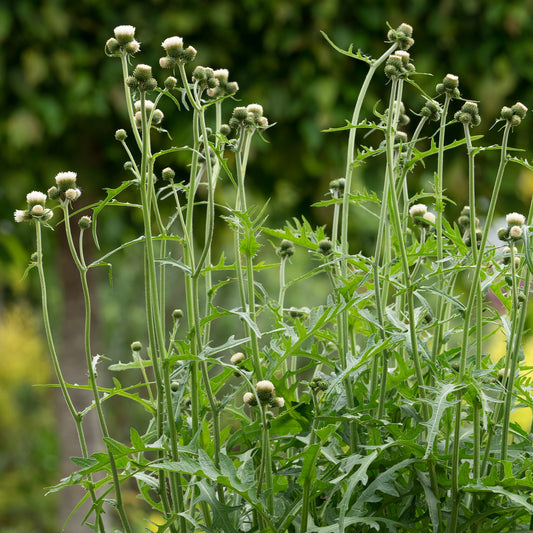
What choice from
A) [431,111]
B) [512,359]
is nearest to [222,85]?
[431,111]

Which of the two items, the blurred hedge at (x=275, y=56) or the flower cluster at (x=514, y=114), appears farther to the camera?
the blurred hedge at (x=275, y=56)

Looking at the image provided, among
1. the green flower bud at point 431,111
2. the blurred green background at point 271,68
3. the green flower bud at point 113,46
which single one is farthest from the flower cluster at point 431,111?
the blurred green background at point 271,68

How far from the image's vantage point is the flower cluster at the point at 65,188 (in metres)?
0.52

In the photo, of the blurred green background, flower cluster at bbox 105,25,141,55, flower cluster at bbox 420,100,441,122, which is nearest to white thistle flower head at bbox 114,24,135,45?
flower cluster at bbox 105,25,141,55

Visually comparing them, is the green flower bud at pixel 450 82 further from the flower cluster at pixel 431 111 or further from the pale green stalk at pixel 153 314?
the pale green stalk at pixel 153 314

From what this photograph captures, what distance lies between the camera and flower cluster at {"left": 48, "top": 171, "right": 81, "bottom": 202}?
1.71ft

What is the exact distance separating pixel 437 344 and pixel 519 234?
12cm

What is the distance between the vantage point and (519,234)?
47 centimetres

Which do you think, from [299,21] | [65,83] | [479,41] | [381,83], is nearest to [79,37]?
[65,83]

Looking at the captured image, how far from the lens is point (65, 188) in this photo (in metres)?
0.53

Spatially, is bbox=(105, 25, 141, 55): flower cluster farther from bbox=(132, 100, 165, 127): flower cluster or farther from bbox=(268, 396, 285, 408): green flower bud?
bbox=(268, 396, 285, 408): green flower bud

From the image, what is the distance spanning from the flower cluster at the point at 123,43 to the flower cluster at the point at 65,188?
92 mm

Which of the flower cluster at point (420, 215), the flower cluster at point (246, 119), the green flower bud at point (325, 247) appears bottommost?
the green flower bud at point (325, 247)

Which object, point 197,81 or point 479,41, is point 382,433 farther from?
point 479,41
